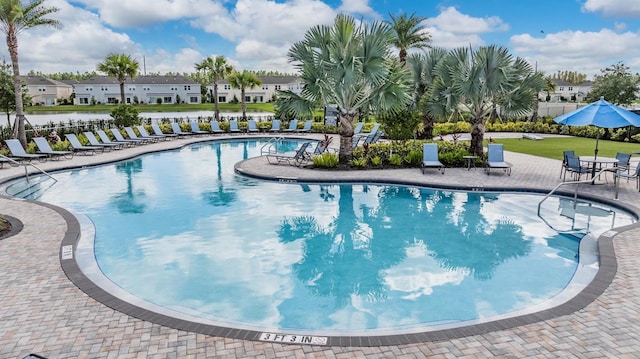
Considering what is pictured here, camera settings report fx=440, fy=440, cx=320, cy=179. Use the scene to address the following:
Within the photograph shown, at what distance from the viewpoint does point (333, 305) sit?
6262mm

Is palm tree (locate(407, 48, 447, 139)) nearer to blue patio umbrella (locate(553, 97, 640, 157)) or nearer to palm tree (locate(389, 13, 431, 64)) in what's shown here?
palm tree (locate(389, 13, 431, 64))

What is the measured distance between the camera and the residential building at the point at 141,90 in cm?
8094

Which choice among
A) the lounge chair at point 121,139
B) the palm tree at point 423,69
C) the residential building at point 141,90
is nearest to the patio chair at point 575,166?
the palm tree at point 423,69

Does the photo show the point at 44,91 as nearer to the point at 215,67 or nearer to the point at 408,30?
the point at 215,67

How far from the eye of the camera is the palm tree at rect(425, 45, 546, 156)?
48.6ft

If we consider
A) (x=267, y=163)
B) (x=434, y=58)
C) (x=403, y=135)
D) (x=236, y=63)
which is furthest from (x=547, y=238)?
(x=236, y=63)

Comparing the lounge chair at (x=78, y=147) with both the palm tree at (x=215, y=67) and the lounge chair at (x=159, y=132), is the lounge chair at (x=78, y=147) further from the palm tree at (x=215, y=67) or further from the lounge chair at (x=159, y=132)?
the palm tree at (x=215, y=67)

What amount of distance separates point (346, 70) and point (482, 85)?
15.4 ft

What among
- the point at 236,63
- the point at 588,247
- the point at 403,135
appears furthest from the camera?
the point at 236,63

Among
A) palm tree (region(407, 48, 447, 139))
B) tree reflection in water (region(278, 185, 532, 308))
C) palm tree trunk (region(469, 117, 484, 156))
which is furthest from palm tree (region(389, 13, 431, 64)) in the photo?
tree reflection in water (region(278, 185, 532, 308))

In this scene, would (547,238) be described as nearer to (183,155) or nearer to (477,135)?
(477,135)

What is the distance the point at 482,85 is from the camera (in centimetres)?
1497

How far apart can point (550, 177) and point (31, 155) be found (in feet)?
61.2

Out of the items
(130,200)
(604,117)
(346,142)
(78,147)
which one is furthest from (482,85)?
(78,147)
